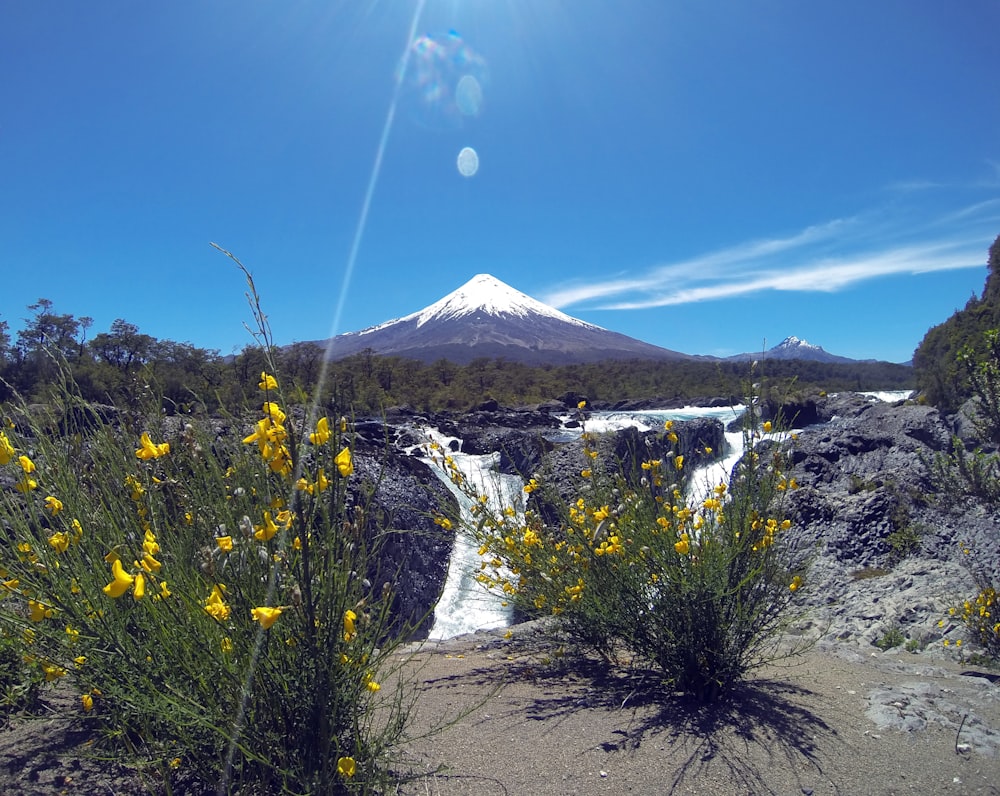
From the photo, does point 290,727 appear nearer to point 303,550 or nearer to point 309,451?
point 303,550

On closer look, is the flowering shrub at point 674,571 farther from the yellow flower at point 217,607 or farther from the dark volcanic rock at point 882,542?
the yellow flower at point 217,607

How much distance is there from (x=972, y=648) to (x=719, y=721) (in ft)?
9.34

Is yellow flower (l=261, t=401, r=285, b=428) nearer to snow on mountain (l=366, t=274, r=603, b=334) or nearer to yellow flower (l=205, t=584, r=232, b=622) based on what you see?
yellow flower (l=205, t=584, r=232, b=622)

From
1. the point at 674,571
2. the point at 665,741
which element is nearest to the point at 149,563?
the point at 665,741

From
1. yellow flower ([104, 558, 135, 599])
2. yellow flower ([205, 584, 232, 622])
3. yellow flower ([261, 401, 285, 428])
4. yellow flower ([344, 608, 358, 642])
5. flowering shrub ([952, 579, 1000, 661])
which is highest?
yellow flower ([261, 401, 285, 428])

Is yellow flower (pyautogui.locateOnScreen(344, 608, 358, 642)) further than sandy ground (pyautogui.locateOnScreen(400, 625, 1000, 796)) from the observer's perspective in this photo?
No

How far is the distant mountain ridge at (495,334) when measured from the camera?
4638 inches

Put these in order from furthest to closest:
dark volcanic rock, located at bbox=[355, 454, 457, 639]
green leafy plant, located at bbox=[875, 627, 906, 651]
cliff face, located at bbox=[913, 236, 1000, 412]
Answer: cliff face, located at bbox=[913, 236, 1000, 412], dark volcanic rock, located at bbox=[355, 454, 457, 639], green leafy plant, located at bbox=[875, 627, 906, 651]

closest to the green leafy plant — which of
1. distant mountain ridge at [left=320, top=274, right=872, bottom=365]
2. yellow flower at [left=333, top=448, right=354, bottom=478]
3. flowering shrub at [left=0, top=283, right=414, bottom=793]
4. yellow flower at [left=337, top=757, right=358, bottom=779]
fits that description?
flowering shrub at [left=0, top=283, right=414, bottom=793]

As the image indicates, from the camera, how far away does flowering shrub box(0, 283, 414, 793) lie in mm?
1822

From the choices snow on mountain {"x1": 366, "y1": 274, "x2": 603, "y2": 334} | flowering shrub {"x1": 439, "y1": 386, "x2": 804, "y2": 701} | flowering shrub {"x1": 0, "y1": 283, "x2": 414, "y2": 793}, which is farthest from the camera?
snow on mountain {"x1": 366, "y1": 274, "x2": 603, "y2": 334}

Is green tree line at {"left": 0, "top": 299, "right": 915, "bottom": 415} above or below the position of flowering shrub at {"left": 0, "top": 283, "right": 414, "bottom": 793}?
above

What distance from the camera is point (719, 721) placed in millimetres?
2936

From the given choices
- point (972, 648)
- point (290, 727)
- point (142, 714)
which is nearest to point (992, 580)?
point (972, 648)
